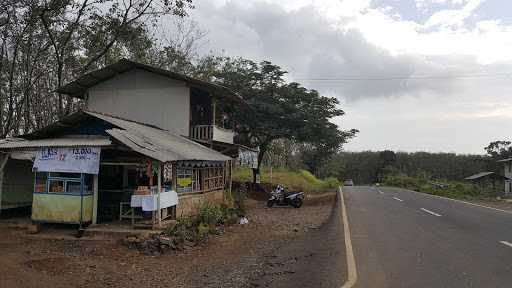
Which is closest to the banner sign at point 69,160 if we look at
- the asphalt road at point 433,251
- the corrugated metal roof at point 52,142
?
the corrugated metal roof at point 52,142

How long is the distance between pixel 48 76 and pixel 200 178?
A: 1576 cm

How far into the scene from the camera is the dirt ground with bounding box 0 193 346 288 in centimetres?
849

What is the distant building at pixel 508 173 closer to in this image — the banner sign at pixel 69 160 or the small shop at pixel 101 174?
the small shop at pixel 101 174

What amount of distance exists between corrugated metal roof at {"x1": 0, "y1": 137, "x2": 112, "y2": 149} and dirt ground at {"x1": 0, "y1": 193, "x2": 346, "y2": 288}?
8.27 ft

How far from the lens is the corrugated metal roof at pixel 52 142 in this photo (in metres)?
13.6

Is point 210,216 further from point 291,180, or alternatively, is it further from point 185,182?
point 291,180

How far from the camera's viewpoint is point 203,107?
84.8ft

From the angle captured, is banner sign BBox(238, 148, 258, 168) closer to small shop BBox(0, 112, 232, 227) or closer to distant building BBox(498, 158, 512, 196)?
small shop BBox(0, 112, 232, 227)

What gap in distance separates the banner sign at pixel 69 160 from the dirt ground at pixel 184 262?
199cm

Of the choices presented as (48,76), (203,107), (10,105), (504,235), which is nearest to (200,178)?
(203,107)

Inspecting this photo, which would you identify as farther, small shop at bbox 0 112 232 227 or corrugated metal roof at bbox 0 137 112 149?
corrugated metal roof at bbox 0 137 112 149

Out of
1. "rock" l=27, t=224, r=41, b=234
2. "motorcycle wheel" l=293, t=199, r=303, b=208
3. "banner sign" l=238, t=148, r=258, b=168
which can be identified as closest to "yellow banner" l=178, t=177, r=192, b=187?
"rock" l=27, t=224, r=41, b=234

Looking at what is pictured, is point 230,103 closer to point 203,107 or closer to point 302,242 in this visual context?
point 203,107

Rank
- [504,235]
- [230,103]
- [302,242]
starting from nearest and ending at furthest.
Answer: [504,235], [302,242], [230,103]
